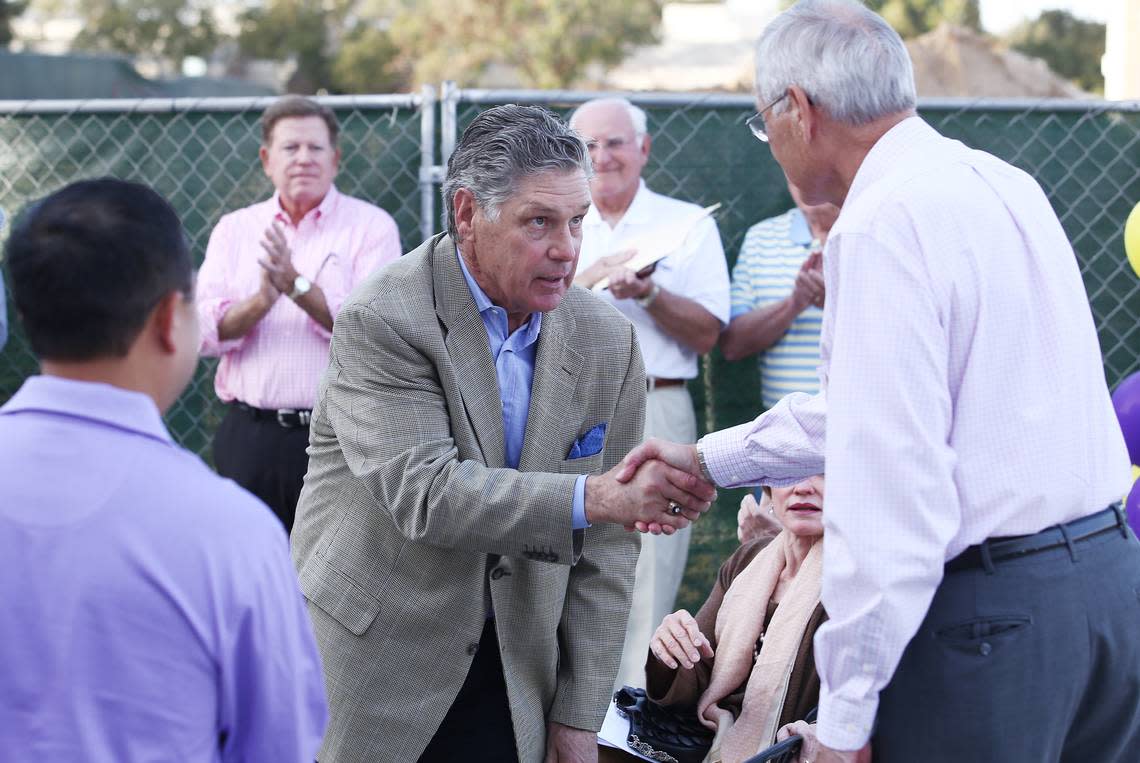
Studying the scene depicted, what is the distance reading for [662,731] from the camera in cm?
330

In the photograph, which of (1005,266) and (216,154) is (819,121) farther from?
(216,154)

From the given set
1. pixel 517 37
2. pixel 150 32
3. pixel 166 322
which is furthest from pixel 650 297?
pixel 150 32

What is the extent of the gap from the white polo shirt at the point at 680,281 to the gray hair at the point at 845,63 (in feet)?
8.21

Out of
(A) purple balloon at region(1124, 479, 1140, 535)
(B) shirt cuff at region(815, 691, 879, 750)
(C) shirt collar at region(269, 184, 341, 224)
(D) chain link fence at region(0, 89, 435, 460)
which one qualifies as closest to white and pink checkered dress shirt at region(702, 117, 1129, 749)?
(B) shirt cuff at region(815, 691, 879, 750)

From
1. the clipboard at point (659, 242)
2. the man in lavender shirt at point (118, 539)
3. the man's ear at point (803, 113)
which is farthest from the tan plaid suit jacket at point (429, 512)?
the clipboard at point (659, 242)

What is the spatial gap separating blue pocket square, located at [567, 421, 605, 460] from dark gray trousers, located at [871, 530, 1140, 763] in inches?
33.2

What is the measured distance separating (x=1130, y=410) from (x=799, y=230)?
1.38 meters

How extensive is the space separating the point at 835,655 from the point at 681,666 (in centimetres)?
120

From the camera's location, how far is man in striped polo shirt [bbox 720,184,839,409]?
4953mm

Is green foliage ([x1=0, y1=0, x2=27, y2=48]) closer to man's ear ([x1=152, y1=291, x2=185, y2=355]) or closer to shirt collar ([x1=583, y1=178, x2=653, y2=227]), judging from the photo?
shirt collar ([x1=583, y1=178, x2=653, y2=227])

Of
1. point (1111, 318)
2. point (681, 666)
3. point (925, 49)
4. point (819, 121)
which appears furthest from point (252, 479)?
point (925, 49)

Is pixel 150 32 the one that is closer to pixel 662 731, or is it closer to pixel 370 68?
pixel 370 68

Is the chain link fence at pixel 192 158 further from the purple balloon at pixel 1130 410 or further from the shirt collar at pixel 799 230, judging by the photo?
the purple balloon at pixel 1130 410

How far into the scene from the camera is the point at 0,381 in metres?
5.64
